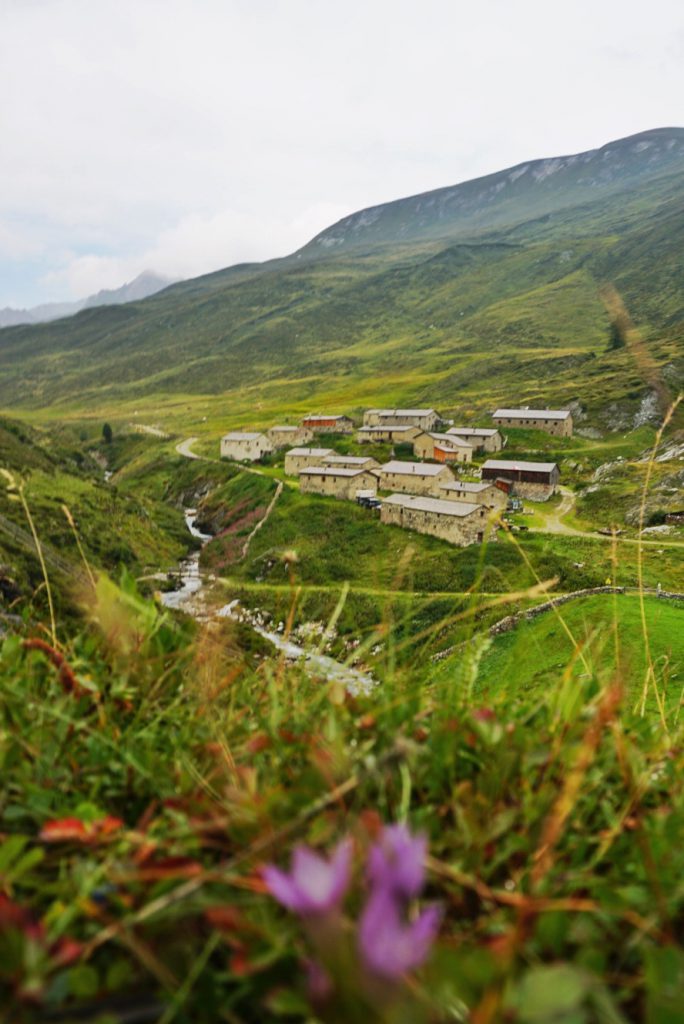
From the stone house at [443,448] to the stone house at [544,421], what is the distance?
556 inches

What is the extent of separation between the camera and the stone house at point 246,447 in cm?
11094

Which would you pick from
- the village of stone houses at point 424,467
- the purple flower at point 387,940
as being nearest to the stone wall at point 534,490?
the village of stone houses at point 424,467

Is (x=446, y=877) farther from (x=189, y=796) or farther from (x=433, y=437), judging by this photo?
(x=433, y=437)

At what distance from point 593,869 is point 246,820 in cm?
118

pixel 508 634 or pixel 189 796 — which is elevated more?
pixel 189 796

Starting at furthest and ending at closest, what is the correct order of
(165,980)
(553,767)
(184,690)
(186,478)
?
(186,478)
(184,690)
(553,767)
(165,980)

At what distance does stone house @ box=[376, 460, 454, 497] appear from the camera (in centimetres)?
7688

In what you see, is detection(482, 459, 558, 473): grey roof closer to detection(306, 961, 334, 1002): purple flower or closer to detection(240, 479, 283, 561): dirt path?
detection(240, 479, 283, 561): dirt path

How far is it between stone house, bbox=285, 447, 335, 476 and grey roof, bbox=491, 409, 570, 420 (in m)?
35.1

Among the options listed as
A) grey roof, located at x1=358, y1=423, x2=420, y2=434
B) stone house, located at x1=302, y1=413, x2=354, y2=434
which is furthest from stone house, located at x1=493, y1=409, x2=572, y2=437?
stone house, located at x1=302, y1=413, x2=354, y2=434

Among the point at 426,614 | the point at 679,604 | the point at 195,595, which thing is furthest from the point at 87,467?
the point at 195,595

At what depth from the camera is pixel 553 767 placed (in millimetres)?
2254

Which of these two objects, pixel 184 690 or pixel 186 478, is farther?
pixel 186 478

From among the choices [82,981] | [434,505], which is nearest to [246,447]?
[434,505]
